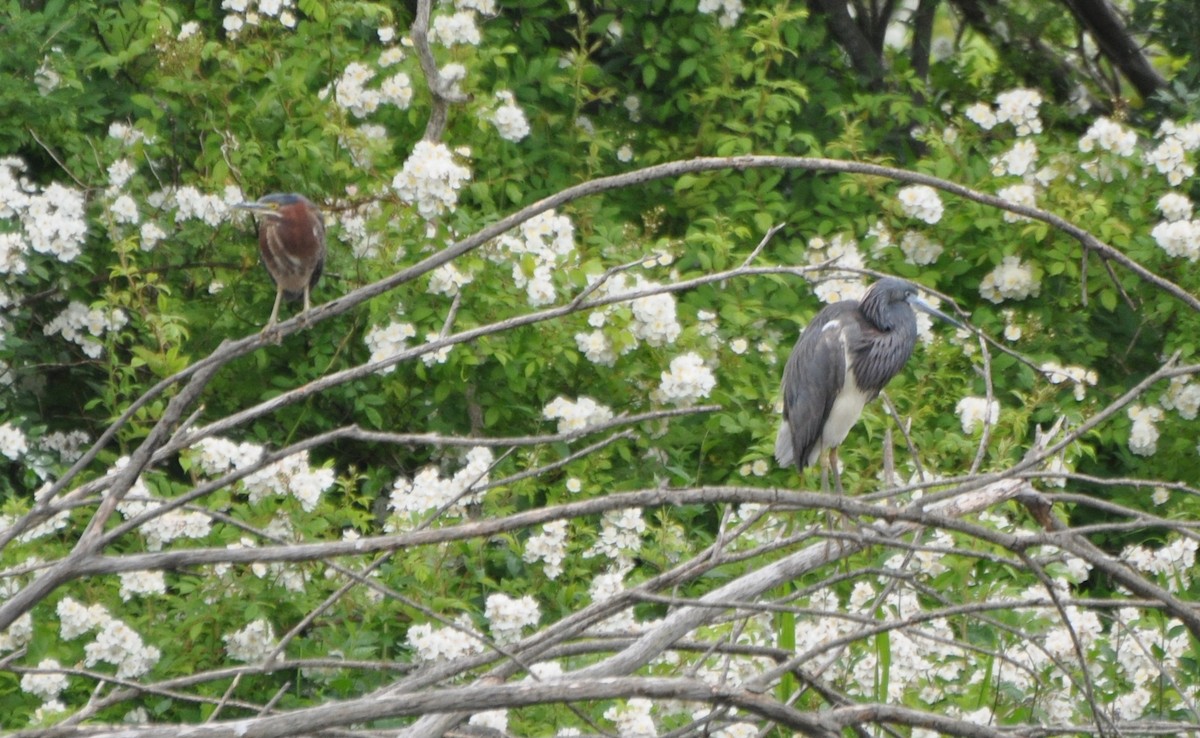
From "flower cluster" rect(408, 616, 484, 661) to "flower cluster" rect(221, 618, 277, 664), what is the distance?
43 cm

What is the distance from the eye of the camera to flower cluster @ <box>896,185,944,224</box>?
4.82m

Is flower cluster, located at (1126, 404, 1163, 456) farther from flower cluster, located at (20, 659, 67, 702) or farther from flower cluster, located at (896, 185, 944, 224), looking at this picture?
flower cluster, located at (20, 659, 67, 702)

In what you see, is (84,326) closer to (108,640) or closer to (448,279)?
(448,279)

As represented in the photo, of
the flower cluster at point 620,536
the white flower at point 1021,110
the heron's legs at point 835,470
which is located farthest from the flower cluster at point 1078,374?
the flower cluster at point 620,536

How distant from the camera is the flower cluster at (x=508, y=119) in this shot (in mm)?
4816

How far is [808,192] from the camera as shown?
17.5 ft

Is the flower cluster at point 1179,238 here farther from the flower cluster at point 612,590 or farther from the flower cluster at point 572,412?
the flower cluster at point 612,590

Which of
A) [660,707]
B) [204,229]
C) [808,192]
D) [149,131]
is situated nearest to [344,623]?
[660,707]

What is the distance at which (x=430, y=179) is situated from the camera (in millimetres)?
4352

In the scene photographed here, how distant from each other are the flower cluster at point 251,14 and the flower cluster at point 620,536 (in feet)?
6.54

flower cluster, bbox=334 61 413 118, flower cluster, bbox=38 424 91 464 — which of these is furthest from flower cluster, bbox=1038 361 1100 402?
flower cluster, bbox=38 424 91 464

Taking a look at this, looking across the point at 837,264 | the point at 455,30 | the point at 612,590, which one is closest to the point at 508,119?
the point at 455,30

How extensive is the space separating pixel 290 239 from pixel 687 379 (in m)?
1.16

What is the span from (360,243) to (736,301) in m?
1.17
